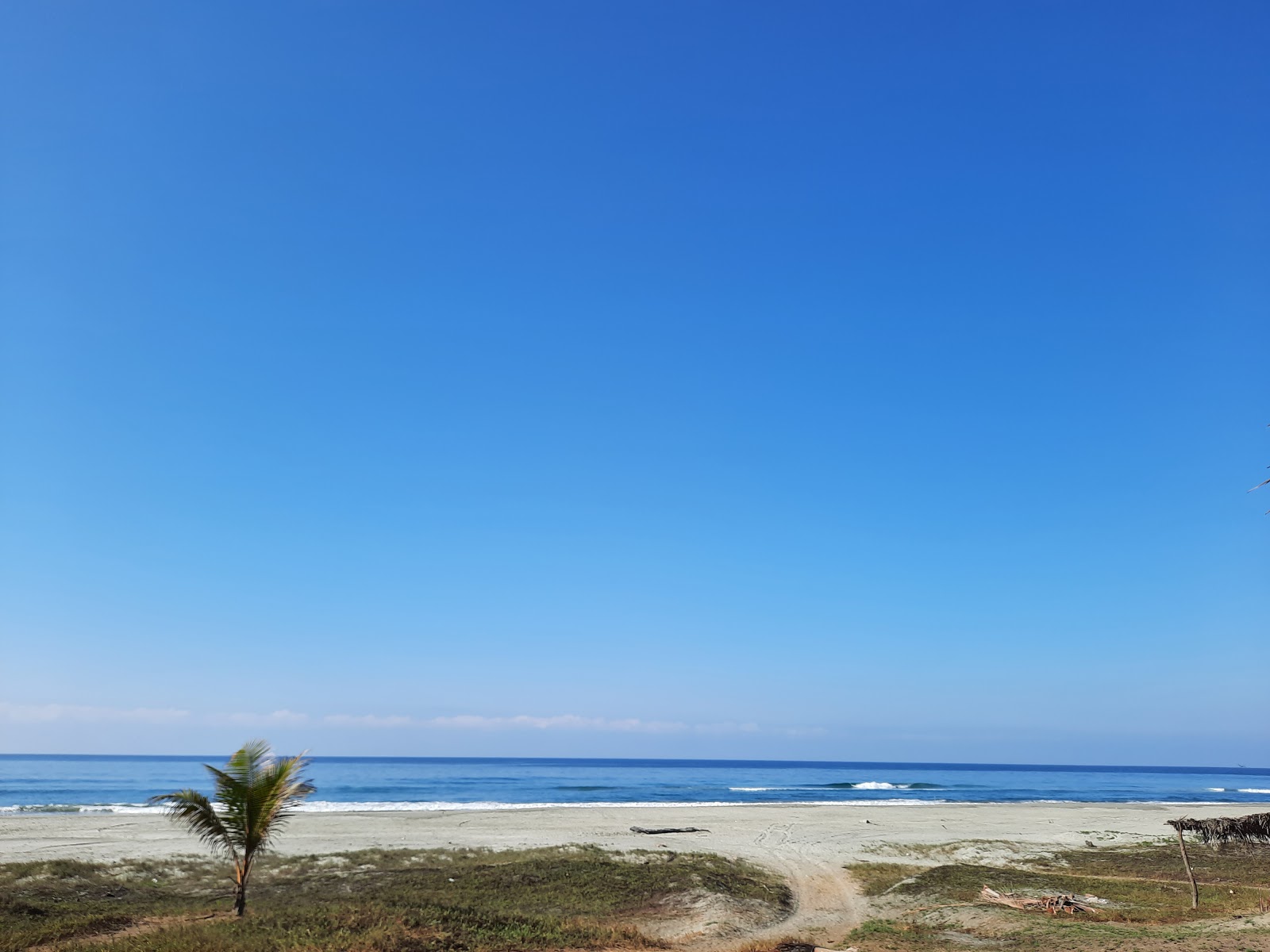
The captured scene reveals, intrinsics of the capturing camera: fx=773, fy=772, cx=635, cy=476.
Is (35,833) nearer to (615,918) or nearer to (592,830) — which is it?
(592,830)

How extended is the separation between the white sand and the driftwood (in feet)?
13.3

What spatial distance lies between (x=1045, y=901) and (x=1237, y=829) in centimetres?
722

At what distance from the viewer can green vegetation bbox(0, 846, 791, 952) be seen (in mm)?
15695

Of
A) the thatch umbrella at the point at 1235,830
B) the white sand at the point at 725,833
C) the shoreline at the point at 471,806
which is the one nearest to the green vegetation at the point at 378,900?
the white sand at the point at 725,833

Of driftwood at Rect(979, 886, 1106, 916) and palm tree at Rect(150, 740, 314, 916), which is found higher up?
palm tree at Rect(150, 740, 314, 916)

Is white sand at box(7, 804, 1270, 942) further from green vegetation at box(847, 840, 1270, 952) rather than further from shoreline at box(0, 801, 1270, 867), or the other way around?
green vegetation at box(847, 840, 1270, 952)

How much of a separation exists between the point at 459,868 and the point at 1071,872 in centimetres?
2352

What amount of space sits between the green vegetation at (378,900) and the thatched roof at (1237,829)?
13.3 meters

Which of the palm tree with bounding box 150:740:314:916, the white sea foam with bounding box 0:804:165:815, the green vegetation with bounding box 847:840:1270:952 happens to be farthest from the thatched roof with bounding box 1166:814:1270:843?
the white sea foam with bounding box 0:804:165:815

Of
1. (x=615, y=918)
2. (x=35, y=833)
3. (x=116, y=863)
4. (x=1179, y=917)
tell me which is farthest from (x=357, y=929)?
(x=35, y=833)

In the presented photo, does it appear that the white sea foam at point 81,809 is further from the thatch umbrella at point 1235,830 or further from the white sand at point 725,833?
the thatch umbrella at point 1235,830

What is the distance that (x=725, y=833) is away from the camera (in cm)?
4369

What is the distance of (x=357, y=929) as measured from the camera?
16172mm

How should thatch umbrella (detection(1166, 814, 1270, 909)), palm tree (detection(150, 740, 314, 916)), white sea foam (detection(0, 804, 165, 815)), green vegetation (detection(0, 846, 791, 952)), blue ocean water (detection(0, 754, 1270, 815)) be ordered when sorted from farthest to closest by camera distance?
1. blue ocean water (detection(0, 754, 1270, 815))
2. white sea foam (detection(0, 804, 165, 815))
3. thatch umbrella (detection(1166, 814, 1270, 909))
4. palm tree (detection(150, 740, 314, 916))
5. green vegetation (detection(0, 846, 791, 952))
